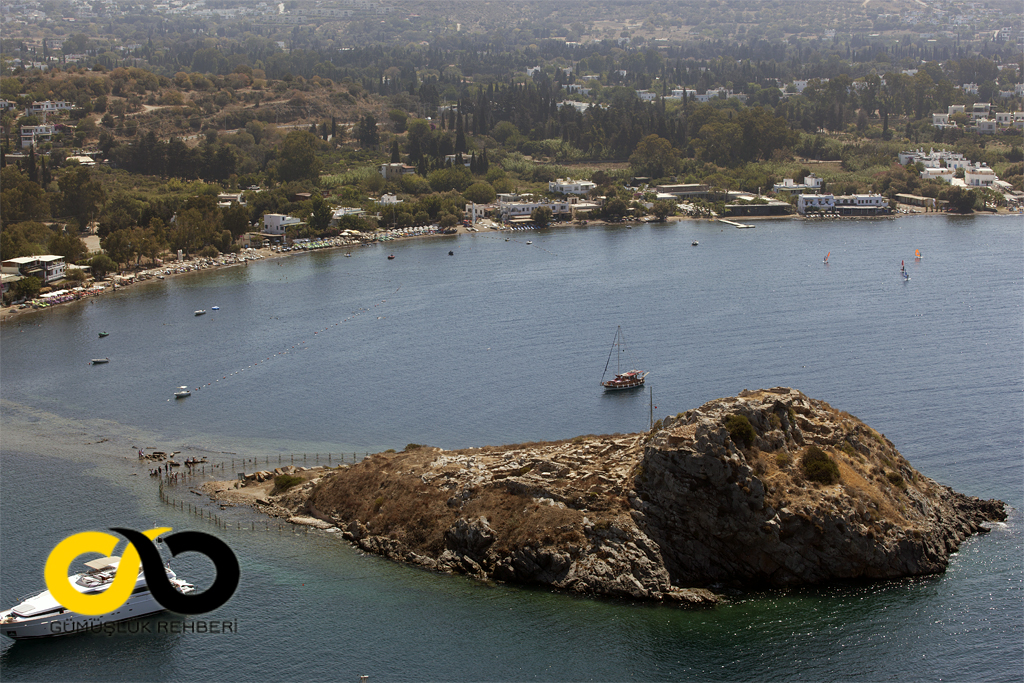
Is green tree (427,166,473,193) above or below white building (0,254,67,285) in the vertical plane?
above

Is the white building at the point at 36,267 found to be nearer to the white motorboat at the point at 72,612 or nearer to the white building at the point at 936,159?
the white motorboat at the point at 72,612

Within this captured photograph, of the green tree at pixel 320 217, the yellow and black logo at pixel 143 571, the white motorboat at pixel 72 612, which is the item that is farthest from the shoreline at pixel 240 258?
the yellow and black logo at pixel 143 571

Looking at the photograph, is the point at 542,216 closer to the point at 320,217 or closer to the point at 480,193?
the point at 480,193

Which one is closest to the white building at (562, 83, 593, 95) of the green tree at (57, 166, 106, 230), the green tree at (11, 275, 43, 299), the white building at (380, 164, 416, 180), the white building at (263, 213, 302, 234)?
the white building at (380, 164, 416, 180)

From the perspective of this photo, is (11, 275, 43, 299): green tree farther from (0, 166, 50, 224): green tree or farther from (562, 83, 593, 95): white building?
(562, 83, 593, 95): white building

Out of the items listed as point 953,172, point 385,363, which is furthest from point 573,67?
point 385,363
